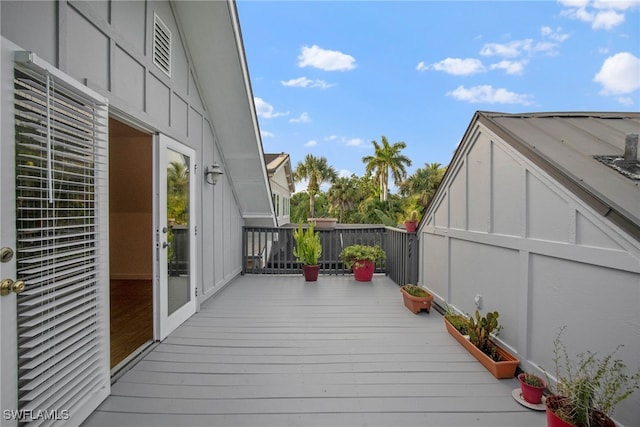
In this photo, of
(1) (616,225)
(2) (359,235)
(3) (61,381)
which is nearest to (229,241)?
(2) (359,235)

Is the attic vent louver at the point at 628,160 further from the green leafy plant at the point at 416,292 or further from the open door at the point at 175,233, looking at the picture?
the open door at the point at 175,233

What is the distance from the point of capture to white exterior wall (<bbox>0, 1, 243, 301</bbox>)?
1.80 m

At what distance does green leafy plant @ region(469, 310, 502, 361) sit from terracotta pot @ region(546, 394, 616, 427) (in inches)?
31.9

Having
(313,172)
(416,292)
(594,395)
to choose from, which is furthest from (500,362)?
(313,172)

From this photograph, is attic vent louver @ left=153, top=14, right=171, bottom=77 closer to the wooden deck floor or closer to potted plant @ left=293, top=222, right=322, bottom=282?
the wooden deck floor

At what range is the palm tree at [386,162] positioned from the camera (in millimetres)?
27281

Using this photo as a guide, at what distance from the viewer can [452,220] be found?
3.76m

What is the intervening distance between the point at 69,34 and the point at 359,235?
5.34m

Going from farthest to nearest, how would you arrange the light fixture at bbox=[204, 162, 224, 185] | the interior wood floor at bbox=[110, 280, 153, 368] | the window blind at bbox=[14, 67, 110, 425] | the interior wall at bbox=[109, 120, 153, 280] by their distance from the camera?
the interior wall at bbox=[109, 120, 153, 280], the light fixture at bbox=[204, 162, 224, 185], the interior wood floor at bbox=[110, 280, 153, 368], the window blind at bbox=[14, 67, 110, 425]

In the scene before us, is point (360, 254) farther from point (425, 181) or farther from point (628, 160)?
point (425, 181)

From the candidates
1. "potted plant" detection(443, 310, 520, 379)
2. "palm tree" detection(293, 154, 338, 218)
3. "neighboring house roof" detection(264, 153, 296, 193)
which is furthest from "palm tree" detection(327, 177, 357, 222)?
"potted plant" detection(443, 310, 520, 379)

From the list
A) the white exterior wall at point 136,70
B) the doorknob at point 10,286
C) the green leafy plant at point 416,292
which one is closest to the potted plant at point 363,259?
the green leafy plant at point 416,292

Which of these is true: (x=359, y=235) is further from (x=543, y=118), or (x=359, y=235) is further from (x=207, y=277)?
(x=543, y=118)

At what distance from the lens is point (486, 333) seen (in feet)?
8.83
